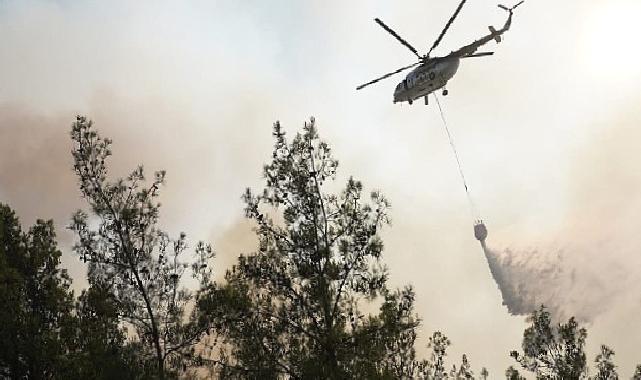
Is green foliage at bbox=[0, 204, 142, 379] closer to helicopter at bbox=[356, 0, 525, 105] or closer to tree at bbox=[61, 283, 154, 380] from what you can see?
tree at bbox=[61, 283, 154, 380]

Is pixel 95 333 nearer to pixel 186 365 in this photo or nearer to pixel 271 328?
pixel 186 365

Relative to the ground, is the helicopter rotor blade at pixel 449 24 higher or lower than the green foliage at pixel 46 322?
higher

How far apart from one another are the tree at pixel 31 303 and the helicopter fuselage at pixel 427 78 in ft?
99.6

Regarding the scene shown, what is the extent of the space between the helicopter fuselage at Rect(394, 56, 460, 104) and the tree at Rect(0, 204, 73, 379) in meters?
30.4

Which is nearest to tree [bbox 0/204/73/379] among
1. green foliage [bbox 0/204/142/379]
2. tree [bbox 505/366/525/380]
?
green foliage [bbox 0/204/142/379]

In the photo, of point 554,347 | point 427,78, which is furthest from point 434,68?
point 554,347

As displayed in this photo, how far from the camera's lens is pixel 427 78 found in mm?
46438

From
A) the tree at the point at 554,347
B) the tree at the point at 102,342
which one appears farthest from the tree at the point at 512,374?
the tree at the point at 102,342

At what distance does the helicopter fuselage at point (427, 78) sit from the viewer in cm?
4478

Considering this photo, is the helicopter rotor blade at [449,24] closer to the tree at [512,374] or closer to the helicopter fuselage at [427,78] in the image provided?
the helicopter fuselage at [427,78]

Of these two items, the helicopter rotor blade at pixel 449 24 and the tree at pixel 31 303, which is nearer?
the tree at pixel 31 303

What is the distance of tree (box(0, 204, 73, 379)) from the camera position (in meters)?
20.9

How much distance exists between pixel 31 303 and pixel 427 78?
3279cm

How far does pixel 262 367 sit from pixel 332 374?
236cm
